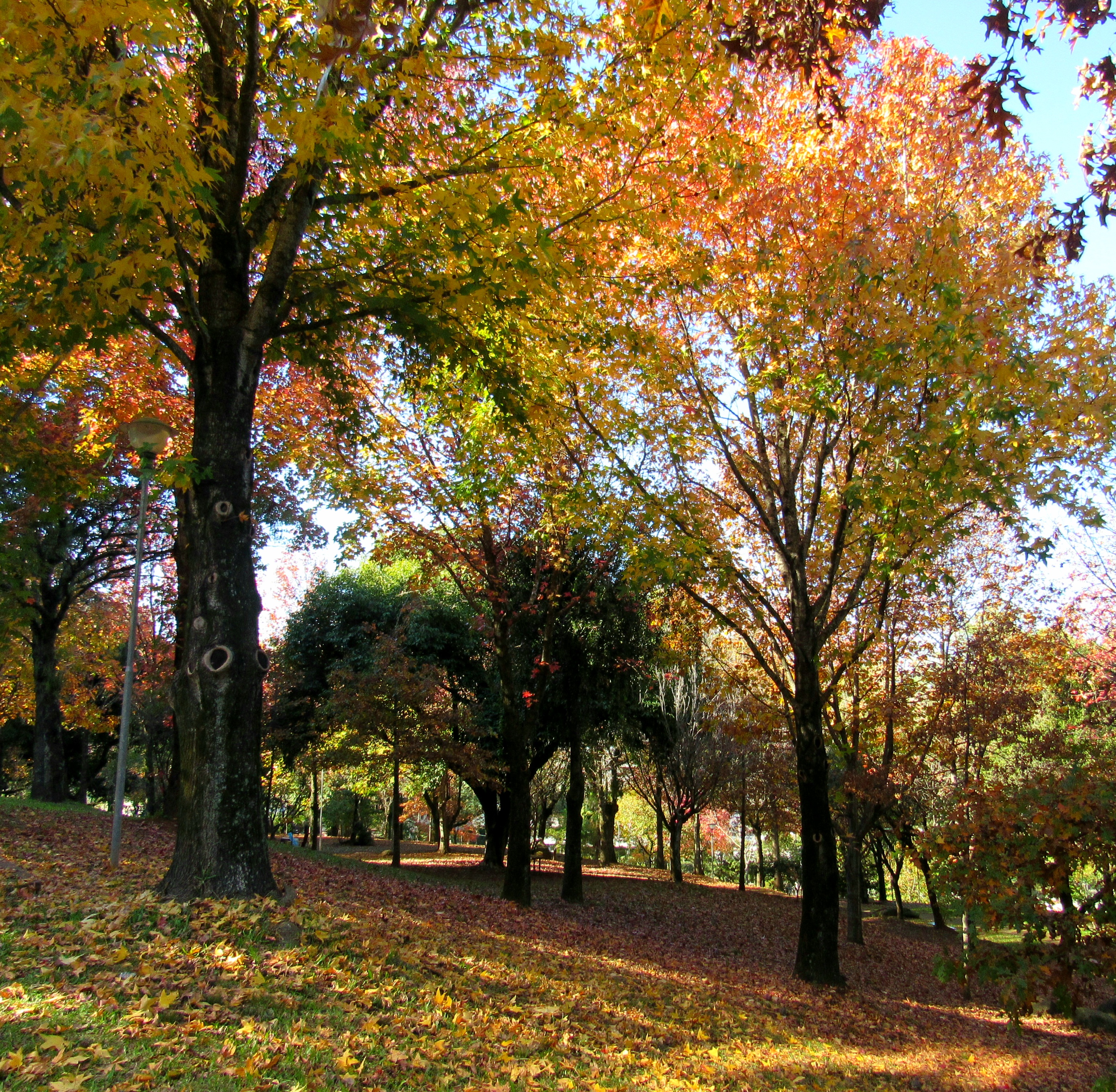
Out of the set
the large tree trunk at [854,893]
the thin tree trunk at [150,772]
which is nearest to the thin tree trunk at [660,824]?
the large tree trunk at [854,893]

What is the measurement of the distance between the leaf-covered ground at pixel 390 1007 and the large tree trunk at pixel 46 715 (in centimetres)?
822

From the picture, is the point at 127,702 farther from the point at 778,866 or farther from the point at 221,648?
the point at 778,866

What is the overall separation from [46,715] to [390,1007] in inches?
735

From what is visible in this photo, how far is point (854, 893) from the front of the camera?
690 inches

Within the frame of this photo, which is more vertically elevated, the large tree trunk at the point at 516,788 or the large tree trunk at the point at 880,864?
the large tree trunk at the point at 516,788

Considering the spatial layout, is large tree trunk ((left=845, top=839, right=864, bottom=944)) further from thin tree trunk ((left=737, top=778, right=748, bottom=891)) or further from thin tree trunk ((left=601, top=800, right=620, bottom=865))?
thin tree trunk ((left=601, top=800, right=620, bottom=865))

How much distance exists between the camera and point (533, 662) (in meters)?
17.2

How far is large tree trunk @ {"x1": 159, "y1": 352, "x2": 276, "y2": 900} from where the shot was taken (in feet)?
19.2

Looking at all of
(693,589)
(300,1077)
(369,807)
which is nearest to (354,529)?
(693,589)

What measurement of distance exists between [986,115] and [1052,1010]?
12.1m

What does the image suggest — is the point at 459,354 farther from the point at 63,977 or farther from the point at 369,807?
the point at 369,807

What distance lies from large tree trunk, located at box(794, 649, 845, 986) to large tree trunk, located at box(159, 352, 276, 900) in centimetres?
772

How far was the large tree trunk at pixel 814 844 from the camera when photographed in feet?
35.6

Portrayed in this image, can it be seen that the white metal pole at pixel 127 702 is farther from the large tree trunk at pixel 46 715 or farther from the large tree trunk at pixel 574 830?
the large tree trunk at pixel 46 715
